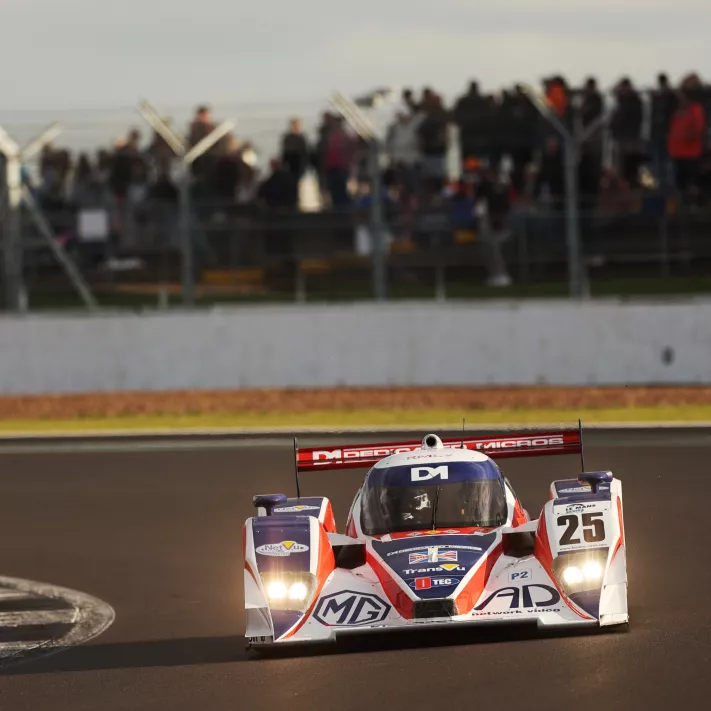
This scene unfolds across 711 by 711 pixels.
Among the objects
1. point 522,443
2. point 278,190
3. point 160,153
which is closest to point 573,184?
point 278,190

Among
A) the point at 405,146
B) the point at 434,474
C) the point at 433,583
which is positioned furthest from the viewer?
the point at 405,146

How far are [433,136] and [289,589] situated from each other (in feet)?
42.8

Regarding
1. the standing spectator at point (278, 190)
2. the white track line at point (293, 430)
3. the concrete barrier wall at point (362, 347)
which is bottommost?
the white track line at point (293, 430)

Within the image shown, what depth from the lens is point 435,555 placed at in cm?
898

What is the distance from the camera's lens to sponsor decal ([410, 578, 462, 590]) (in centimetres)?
868

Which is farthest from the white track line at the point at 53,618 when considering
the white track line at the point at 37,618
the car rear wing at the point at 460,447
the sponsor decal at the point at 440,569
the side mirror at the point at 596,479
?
the side mirror at the point at 596,479

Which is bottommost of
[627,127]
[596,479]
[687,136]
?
[596,479]

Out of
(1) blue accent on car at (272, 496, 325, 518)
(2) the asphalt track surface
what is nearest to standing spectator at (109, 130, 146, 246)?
(2) the asphalt track surface

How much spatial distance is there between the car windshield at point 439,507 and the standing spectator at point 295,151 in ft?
38.6

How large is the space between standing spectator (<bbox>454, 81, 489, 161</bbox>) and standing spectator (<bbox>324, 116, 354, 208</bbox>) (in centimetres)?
134

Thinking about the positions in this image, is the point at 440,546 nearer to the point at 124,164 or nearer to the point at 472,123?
the point at 472,123

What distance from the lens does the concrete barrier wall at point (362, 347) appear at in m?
20.9

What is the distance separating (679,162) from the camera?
840 inches

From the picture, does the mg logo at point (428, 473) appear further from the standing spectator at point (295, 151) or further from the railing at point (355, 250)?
the railing at point (355, 250)
